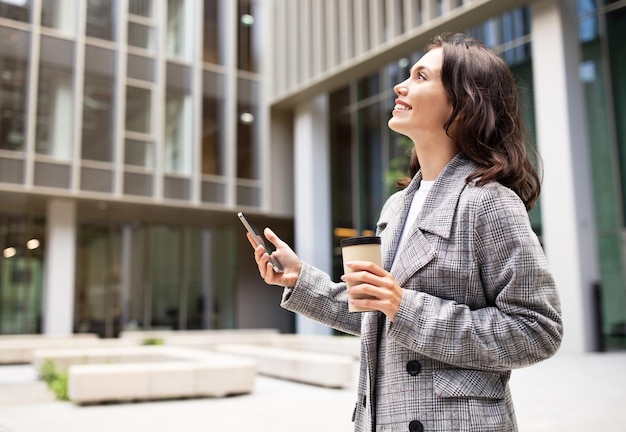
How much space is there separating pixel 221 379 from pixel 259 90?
15.8m

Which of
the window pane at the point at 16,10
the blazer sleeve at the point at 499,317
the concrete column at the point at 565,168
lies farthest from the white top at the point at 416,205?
the window pane at the point at 16,10

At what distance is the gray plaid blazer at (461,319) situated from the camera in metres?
1.57

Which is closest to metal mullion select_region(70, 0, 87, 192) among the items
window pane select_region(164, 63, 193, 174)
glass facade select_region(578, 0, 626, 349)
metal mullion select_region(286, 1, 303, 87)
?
window pane select_region(164, 63, 193, 174)

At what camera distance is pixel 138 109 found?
21.6 metres

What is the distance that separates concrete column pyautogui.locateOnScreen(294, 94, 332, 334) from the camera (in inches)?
940

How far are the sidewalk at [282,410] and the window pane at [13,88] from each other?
9.35 metres

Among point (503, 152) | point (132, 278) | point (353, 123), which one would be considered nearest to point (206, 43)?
point (353, 123)

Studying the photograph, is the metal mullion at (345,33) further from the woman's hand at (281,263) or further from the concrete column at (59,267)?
the woman's hand at (281,263)

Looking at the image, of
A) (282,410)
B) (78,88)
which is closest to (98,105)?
(78,88)

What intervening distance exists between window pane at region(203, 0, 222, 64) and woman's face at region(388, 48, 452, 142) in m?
22.2

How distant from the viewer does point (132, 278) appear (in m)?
23.8

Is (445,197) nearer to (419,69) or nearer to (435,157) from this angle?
(435,157)

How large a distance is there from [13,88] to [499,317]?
66.8 ft

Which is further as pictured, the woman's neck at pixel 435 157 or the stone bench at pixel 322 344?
the stone bench at pixel 322 344
